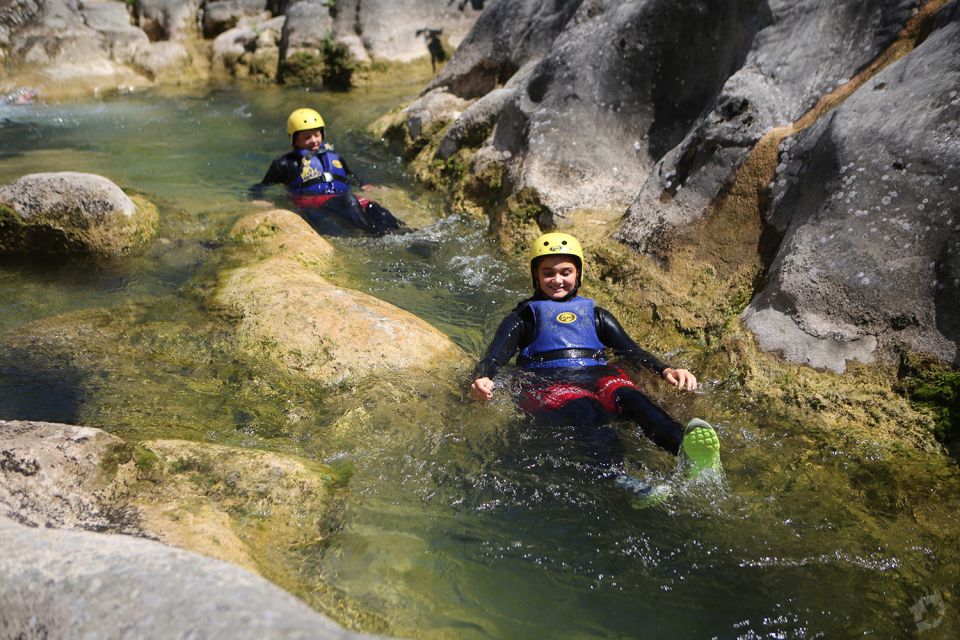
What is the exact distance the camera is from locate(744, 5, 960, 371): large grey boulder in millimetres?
4227

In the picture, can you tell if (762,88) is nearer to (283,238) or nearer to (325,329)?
(325,329)

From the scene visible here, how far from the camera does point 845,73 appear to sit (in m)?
5.52

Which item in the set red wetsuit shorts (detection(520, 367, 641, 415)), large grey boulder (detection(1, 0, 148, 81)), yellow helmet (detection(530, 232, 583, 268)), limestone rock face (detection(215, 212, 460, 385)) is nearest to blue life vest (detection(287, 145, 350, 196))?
limestone rock face (detection(215, 212, 460, 385))

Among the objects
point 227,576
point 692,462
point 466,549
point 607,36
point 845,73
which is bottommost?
point 466,549

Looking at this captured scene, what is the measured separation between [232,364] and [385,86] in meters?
11.9

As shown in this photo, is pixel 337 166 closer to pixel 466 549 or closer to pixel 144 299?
pixel 144 299

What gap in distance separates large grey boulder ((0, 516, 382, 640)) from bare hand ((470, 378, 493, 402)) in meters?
2.26

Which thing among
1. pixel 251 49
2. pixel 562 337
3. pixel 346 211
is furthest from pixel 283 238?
pixel 251 49

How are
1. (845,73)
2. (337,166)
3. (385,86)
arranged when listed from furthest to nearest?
(385,86) < (337,166) < (845,73)

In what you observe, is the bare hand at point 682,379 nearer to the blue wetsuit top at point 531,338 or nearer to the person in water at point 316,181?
the blue wetsuit top at point 531,338

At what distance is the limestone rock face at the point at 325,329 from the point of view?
498 cm

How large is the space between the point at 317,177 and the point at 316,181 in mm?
53

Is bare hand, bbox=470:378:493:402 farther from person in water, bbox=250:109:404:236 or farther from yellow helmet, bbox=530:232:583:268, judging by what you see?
person in water, bbox=250:109:404:236

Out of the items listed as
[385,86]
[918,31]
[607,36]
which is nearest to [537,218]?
[607,36]
